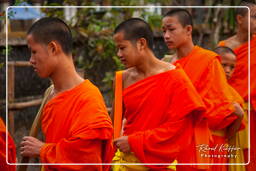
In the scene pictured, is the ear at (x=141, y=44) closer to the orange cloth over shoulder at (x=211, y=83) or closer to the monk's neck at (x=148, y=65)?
the monk's neck at (x=148, y=65)

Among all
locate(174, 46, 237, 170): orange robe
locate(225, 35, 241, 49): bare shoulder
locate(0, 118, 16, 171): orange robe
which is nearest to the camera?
locate(0, 118, 16, 171): orange robe

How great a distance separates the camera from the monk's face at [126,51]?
549 centimetres

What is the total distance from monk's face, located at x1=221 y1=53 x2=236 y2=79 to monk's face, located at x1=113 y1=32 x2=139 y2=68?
5.78 feet

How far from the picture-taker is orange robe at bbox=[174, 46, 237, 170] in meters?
6.62

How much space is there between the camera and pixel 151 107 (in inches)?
217

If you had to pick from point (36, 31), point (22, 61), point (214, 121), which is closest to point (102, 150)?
point (36, 31)

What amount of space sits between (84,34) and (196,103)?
3.84 metres

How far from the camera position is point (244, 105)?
7.29m

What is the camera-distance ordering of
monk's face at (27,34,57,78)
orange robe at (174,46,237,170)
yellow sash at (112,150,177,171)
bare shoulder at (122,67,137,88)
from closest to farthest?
monk's face at (27,34,57,78), yellow sash at (112,150,177,171), bare shoulder at (122,67,137,88), orange robe at (174,46,237,170)

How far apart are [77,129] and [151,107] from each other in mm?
923

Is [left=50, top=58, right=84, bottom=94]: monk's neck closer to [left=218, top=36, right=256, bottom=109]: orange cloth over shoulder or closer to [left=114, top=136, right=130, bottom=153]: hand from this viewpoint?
[left=114, top=136, right=130, bottom=153]: hand

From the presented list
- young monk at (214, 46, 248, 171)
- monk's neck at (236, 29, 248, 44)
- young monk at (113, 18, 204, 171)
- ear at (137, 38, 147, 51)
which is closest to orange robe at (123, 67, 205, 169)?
young monk at (113, 18, 204, 171)

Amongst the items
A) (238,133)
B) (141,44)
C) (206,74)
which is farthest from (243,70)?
(141,44)

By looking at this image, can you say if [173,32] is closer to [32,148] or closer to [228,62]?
[228,62]
